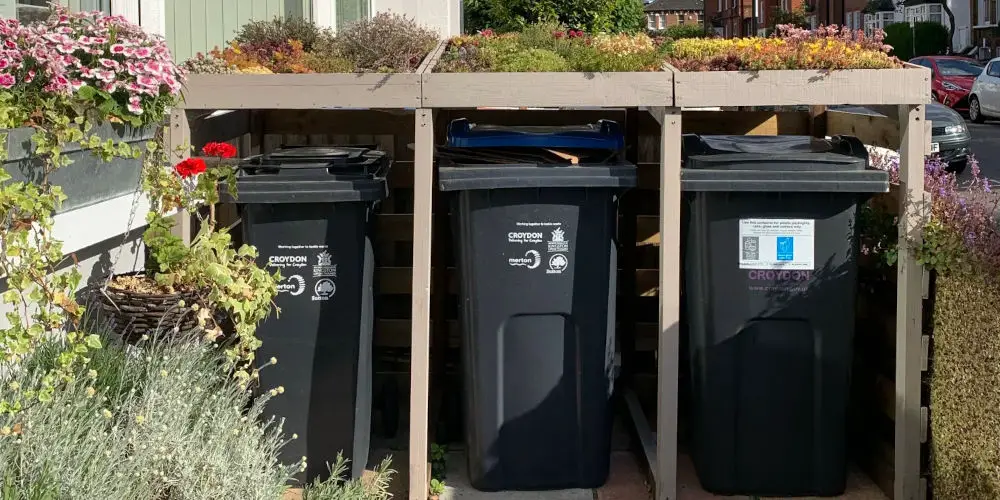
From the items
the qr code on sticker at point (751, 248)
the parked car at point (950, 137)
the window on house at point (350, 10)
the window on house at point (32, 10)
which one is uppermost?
the window on house at point (350, 10)

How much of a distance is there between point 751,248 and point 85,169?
2.57 m

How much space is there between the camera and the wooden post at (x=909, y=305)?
4.62 metres

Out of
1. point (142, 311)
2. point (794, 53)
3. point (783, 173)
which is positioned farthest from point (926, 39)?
point (142, 311)

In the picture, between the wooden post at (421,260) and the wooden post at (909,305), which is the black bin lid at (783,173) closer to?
the wooden post at (909,305)

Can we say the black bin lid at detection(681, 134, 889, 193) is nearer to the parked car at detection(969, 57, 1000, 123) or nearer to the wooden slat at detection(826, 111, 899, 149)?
the wooden slat at detection(826, 111, 899, 149)

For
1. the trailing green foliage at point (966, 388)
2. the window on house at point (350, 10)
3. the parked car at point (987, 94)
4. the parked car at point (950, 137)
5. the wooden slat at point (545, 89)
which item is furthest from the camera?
the parked car at point (987, 94)

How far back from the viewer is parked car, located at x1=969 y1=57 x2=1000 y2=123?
2470 cm

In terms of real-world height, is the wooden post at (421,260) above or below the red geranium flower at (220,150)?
below

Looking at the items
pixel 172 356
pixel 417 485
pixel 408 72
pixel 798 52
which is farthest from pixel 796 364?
pixel 172 356

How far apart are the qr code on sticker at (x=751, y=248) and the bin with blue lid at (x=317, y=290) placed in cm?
148

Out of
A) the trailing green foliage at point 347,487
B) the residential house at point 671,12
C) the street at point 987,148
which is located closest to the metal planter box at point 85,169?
the trailing green foliage at point 347,487

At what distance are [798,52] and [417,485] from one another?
7.66 ft

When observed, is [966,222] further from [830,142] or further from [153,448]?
[153,448]

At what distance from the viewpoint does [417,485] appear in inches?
188
